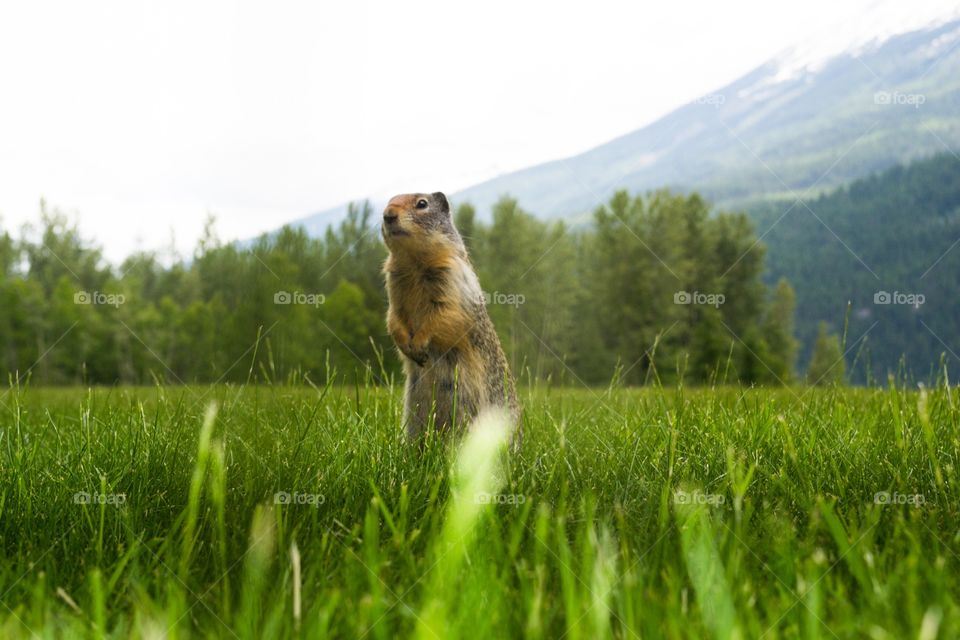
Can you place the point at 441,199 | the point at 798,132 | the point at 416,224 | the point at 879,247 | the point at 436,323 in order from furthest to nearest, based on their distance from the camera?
the point at 798,132, the point at 879,247, the point at 441,199, the point at 416,224, the point at 436,323

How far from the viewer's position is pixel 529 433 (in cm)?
522

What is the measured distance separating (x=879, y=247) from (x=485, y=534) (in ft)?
265

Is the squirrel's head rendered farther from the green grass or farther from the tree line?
the tree line

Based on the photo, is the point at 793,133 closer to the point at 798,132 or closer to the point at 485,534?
the point at 798,132

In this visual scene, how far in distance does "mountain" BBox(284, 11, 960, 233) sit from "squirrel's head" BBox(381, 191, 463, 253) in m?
86.2

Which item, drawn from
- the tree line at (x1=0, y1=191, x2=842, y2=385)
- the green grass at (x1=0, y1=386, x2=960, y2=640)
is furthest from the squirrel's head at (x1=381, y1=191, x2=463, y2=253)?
the tree line at (x1=0, y1=191, x2=842, y2=385)

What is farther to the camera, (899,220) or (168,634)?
(899,220)

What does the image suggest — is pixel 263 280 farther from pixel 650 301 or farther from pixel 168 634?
pixel 650 301

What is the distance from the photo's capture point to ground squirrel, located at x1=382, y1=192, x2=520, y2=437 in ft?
16.9

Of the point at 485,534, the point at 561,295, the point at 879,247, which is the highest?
the point at 485,534

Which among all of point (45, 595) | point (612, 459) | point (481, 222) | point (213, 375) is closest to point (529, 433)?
point (612, 459)

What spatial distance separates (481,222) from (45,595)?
3227 cm

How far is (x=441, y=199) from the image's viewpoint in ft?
19.4

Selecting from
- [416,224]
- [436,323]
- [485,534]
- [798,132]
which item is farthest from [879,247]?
[485,534]
